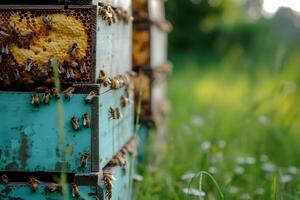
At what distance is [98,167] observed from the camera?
2.32m

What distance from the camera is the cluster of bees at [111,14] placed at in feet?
7.88

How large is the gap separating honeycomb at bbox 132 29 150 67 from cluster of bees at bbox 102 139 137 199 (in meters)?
1.01

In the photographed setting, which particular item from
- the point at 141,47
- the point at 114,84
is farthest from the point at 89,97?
the point at 141,47

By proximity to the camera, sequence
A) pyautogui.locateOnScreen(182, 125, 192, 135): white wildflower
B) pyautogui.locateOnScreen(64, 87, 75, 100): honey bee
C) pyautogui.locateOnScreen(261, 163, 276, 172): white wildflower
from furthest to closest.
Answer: pyautogui.locateOnScreen(182, 125, 192, 135): white wildflower → pyautogui.locateOnScreen(261, 163, 276, 172): white wildflower → pyautogui.locateOnScreen(64, 87, 75, 100): honey bee

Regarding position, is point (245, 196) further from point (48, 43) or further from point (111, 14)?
point (48, 43)

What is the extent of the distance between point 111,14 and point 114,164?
2.15 feet

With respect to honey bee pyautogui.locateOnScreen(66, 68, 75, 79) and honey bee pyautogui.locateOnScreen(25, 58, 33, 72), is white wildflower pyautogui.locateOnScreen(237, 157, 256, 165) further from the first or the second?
honey bee pyautogui.locateOnScreen(25, 58, 33, 72)

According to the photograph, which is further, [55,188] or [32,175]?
[32,175]

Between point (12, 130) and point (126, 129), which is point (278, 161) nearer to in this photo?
point (126, 129)

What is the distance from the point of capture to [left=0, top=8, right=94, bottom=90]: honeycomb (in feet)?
7.59

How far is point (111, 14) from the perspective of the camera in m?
2.48

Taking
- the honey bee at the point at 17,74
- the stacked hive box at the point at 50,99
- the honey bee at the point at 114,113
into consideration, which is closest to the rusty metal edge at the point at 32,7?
the stacked hive box at the point at 50,99

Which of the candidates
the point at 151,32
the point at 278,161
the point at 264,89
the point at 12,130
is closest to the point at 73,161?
the point at 12,130

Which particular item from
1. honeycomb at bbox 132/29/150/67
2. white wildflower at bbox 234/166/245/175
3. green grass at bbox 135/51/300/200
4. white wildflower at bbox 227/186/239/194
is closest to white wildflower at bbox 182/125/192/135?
green grass at bbox 135/51/300/200
